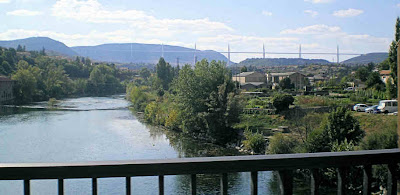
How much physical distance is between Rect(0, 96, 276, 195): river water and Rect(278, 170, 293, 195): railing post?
26.2 ft

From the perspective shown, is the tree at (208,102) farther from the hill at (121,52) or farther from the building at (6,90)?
the hill at (121,52)

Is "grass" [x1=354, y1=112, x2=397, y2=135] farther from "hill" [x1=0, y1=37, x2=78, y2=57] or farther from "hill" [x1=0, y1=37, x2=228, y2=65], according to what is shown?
"hill" [x1=0, y1=37, x2=228, y2=65]

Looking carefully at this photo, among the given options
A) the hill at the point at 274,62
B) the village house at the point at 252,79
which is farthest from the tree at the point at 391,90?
the hill at the point at 274,62

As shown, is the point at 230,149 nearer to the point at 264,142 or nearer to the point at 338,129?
the point at 264,142

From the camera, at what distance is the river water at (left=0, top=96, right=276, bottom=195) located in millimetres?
9781

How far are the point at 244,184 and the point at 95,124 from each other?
560 inches

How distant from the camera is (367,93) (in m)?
22.7

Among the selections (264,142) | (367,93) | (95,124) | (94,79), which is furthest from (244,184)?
(94,79)

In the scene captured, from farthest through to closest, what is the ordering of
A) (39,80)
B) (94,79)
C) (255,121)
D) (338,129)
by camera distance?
(94,79) < (39,80) < (255,121) < (338,129)

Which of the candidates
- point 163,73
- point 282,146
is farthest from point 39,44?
point 282,146

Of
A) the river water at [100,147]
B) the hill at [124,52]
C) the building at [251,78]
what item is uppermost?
the hill at [124,52]

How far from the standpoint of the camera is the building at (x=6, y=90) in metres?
34.0

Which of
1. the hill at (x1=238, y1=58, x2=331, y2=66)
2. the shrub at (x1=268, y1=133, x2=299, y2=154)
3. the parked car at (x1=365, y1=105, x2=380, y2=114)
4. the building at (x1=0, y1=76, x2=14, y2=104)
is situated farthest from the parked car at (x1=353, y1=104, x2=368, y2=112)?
the hill at (x1=238, y1=58, x2=331, y2=66)

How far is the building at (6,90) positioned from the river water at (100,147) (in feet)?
31.7
